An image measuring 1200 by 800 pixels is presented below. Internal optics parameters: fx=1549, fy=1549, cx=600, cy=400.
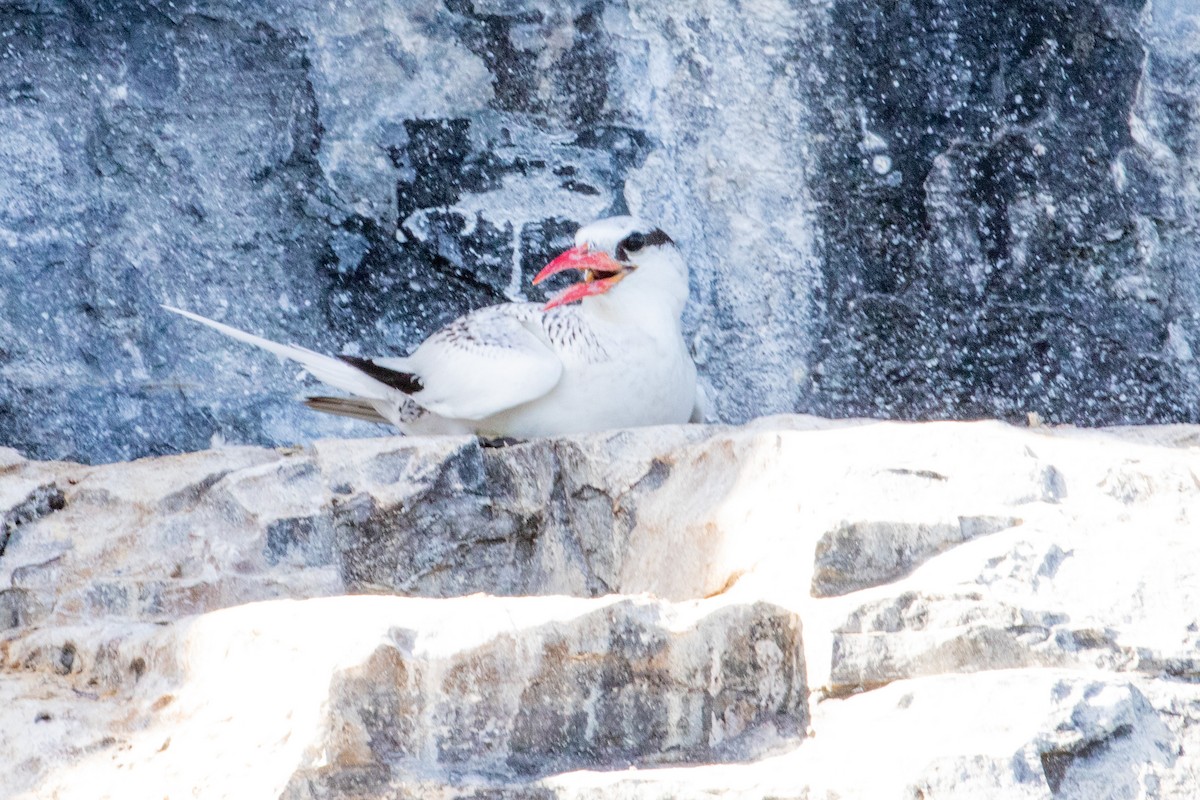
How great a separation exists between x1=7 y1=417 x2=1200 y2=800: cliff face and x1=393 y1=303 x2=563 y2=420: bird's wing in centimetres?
73

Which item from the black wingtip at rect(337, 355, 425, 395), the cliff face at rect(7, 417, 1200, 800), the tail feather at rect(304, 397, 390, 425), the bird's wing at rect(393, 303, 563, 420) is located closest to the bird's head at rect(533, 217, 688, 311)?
the bird's wing at rect(393, 303, 563, 420)

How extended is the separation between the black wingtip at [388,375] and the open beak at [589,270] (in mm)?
353

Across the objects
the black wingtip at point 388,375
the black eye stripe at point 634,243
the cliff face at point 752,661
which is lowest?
the cliff face at point 752,661

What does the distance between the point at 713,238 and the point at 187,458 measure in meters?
1.66

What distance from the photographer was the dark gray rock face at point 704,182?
410cm

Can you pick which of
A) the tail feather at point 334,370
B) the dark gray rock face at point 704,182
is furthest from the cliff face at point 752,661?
the dark gray rock face at point 704,182

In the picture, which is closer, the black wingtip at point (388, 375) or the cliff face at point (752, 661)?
the cliff face at point (752, 661)

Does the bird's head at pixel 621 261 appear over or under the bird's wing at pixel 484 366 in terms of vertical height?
over

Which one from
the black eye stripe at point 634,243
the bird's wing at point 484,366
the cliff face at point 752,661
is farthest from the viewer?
the black eye stripe at point 634,243

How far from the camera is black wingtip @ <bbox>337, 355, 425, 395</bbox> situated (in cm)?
352

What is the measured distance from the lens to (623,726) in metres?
2.05

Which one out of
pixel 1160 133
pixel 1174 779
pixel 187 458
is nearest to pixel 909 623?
pixel 1174 779

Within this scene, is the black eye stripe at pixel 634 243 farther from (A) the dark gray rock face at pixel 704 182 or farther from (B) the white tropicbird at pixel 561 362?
(A) the dark gray rock face at pixel 704 182

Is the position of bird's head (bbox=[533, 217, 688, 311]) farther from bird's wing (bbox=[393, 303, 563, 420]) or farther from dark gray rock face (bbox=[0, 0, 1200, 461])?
dark gray rock face (bbox=[0, 0, 1200, 461])
